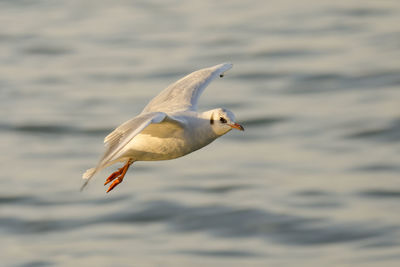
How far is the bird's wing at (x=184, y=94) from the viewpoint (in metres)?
10.6

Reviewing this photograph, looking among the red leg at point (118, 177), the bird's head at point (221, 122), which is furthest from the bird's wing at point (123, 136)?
the red leg at point (118, 177)

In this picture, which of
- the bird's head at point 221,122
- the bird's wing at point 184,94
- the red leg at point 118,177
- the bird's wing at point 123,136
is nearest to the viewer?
the bird's wing at point 123,136

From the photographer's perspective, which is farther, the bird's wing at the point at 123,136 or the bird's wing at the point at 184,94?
the bird's wing at the point at 184,94

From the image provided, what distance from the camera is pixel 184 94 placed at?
11.0 meters

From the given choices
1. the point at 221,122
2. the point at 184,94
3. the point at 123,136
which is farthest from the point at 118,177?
the point at 123,136

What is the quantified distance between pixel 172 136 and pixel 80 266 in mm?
11175

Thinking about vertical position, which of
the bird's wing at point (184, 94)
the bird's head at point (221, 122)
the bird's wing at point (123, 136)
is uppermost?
the bird's wing at point (184, 94)

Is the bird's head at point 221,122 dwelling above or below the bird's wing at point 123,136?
above

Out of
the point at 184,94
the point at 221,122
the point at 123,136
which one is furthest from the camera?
the point at 184,94

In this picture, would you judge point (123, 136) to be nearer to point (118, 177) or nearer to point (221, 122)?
point (221, 122)

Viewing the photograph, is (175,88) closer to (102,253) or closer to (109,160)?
(109,160)

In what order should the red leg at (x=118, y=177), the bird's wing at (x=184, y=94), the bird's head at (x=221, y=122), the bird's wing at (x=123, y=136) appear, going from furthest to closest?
1. the bird's wing at (x=184, y=94)
2. the red leg at (x=118, y=177)
3. the bird's head at (x=221, y=122)
4. the bird's wing at (x=123, y=136)

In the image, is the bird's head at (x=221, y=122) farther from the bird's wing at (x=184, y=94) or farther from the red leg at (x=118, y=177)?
the red leg at (x=118, y=177)

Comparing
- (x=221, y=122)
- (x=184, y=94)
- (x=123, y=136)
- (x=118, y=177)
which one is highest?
(x=184, y=94)
